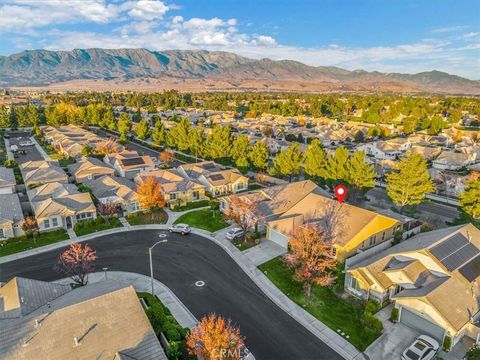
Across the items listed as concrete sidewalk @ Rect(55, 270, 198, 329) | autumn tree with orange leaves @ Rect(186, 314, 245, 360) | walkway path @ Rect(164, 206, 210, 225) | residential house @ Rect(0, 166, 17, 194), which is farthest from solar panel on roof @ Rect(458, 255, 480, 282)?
residential house @ Rect(0, 166, 17, 194)

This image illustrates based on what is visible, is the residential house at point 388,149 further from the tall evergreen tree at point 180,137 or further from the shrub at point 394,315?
the shrub at point 394,315

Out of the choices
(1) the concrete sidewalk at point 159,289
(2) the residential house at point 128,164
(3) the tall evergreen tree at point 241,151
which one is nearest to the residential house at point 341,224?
(1) the concrete sidewalk at point 159,289

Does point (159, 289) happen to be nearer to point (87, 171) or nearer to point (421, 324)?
point (421, 324)

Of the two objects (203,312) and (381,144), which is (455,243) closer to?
(203,312)

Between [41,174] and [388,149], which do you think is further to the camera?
[388,149]

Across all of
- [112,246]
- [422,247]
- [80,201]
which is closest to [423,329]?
[422,247]

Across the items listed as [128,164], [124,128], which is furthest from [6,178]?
[124,128]
